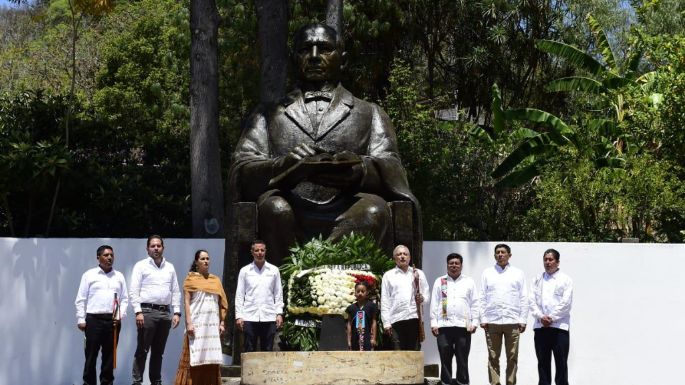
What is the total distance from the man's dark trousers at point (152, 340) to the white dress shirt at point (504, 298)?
2.85 m

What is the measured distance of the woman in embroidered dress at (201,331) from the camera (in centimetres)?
938

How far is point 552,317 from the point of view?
1027cm

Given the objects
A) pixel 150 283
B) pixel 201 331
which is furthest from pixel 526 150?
pixel 201 331

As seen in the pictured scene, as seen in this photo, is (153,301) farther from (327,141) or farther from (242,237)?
(327,141)

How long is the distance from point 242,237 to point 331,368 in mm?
2265

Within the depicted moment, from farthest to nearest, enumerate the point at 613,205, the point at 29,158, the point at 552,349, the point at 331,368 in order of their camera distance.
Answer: the point at 613,205
the point at 29,158
the point at 552,349
the point at 331,368

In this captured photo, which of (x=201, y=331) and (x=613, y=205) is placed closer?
(x=201, y=331)

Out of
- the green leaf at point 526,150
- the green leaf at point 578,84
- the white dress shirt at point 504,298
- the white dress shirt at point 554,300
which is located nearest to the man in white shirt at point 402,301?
the white dress shirt at point 504,298

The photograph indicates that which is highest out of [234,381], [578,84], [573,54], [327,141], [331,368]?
[573,54]

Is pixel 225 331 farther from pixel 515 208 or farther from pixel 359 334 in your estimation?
pixel 515 208

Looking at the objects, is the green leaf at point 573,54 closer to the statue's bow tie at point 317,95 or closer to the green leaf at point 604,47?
the green leaf at point 604,47

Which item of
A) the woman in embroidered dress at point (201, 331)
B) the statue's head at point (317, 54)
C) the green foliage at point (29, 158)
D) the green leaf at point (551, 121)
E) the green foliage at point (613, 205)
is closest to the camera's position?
the woman in embroidered dress at point (201, 331)

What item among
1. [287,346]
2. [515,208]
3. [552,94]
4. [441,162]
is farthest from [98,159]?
[552,94]

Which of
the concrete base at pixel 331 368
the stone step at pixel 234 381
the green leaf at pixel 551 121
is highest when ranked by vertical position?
the green leaf at pixel 551 121
